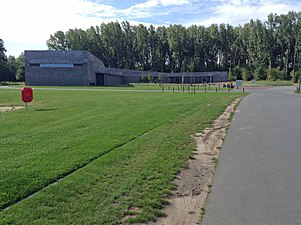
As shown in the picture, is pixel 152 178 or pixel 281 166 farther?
pixel 281 166

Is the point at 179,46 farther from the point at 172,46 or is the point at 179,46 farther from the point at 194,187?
the point at 194,187

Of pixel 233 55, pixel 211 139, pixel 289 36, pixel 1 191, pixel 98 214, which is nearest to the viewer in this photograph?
pixel 98 214

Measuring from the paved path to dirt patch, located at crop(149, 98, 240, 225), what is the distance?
148 millimetres

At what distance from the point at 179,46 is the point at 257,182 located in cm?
11231

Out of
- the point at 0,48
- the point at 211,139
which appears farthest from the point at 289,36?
the point at 211,139

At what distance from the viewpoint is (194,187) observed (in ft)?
17.1

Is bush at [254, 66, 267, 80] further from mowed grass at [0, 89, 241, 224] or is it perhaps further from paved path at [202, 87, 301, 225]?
paved path at [202, 87, 301, 225]

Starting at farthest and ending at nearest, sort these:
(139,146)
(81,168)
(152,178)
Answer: (139,146), (81,168), (152,178)

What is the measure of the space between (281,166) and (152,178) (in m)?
2.69

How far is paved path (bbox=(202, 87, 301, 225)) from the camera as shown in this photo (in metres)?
3.98

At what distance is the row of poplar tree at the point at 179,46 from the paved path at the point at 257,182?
312 ft

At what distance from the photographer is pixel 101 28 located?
382ft

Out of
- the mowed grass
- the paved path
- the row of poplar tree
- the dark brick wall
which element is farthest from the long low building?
the paved path

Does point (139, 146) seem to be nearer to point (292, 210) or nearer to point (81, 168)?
point (81, 168)
